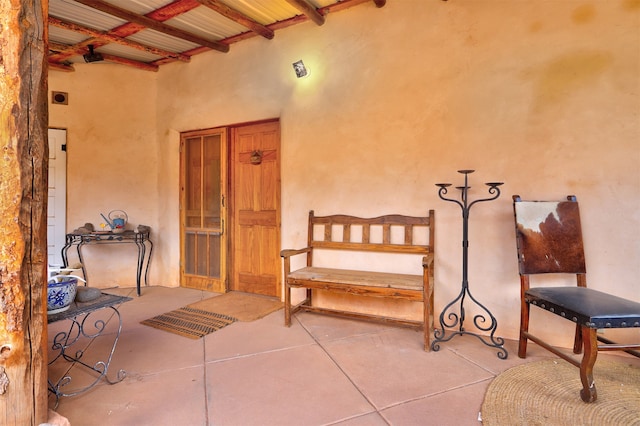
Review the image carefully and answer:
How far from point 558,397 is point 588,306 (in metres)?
0.52

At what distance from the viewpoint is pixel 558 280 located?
241 cm

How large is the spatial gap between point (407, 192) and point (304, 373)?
1.68 metres

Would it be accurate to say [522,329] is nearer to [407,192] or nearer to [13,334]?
[407,192]

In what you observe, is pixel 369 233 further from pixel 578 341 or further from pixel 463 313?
pixel 578 341

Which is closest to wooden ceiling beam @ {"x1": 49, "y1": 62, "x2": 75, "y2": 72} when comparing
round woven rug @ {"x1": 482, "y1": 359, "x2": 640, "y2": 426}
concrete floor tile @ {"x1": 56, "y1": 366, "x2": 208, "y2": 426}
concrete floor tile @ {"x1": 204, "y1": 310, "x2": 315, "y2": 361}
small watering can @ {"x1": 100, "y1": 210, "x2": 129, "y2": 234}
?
small watering can @ {"x1": 100, "y1": 210, "x2": 129, "y2": 234}

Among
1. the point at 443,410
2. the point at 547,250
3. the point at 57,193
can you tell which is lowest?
the point at 443,410

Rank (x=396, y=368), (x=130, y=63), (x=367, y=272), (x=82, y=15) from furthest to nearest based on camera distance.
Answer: (x=130, y=63) → (x=82, y=15) → (x=367, y=272) → (x=396, y=368)

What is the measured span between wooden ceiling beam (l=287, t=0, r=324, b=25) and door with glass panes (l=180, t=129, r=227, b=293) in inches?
64.4

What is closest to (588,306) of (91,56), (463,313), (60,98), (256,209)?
(463,313)

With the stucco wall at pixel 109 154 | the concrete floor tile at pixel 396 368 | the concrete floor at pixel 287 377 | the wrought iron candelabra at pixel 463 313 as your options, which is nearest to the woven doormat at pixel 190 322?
the concrete floor at pixel 287 377

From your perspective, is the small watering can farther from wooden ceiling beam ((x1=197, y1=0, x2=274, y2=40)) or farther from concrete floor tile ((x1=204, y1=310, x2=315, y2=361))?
wooden ceiling beam ((x1=197, y1=0, x2=274, y2=40))

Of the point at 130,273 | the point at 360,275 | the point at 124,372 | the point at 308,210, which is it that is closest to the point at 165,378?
the point at 124,372

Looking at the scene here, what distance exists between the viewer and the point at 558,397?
1.76m

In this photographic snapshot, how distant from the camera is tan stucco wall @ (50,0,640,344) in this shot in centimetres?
226
